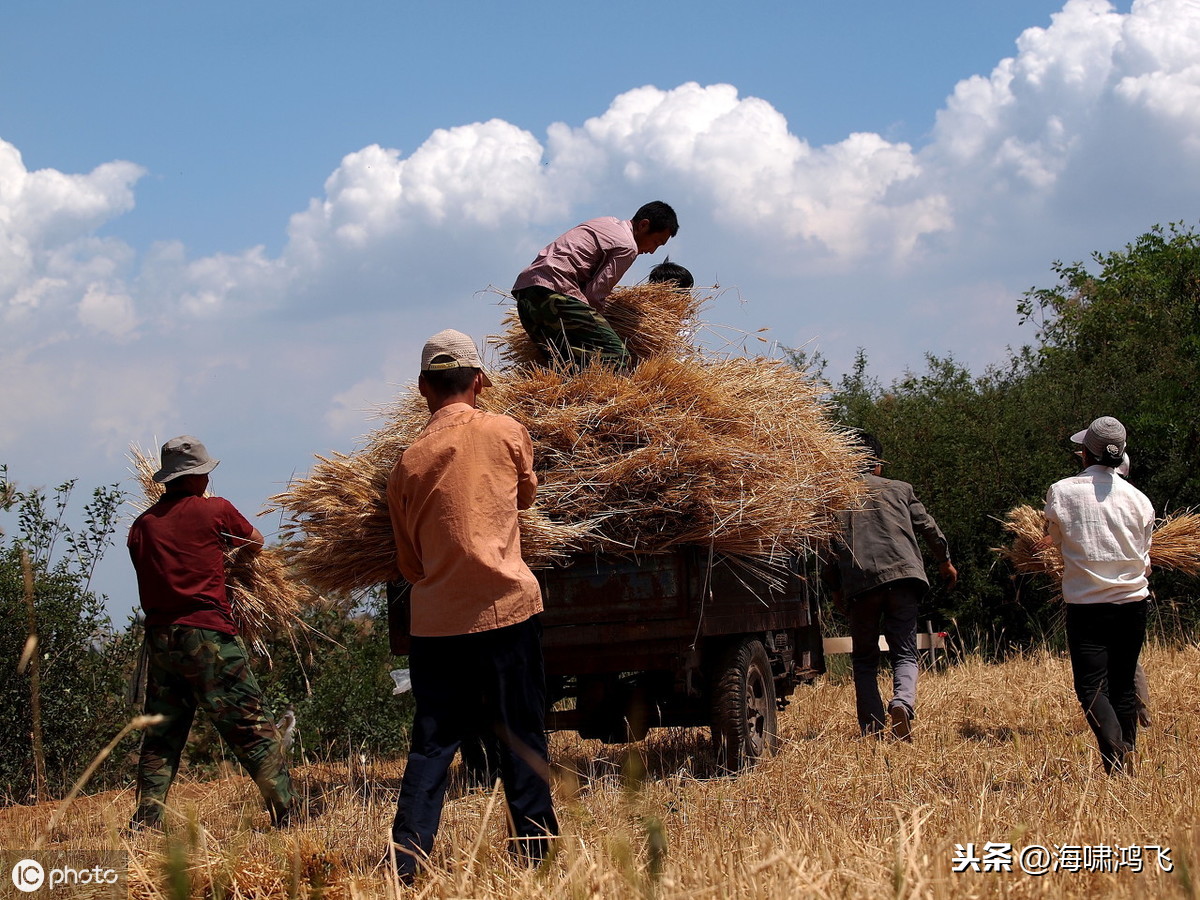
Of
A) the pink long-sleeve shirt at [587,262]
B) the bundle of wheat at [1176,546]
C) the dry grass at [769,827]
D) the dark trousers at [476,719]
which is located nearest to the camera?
the dry grass at [769,827]

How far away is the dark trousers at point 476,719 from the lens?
3508 millimetres

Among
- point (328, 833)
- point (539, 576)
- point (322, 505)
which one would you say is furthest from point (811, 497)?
point (328, 833)

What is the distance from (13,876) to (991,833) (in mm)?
2821

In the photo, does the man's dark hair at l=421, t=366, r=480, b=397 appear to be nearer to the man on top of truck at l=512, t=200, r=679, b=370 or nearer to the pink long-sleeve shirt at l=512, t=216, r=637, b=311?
the man on top of truck at l=512, t=200, r=679, b=370

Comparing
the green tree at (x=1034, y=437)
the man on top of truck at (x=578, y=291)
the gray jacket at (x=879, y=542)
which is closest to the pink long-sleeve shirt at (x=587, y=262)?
the man on top of truck at (x=578, y=291)

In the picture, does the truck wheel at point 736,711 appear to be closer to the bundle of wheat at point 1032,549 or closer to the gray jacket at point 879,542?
the gray jacket at point 879,542

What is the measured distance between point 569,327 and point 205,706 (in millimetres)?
2551

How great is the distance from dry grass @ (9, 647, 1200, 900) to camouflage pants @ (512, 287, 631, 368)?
2143 mm

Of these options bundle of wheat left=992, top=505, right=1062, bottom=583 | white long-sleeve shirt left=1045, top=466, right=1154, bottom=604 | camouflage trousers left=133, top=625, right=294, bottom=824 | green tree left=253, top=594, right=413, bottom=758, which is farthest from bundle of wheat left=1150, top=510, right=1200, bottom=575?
green tree left=253, top=594, right=413, bottom=758

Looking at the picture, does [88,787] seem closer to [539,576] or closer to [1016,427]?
[539,576]

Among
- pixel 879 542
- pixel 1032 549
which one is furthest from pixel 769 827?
pixel 1032 549

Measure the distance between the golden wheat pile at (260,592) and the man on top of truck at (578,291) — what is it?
1732 millimetres

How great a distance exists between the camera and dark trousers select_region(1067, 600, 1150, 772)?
5.19 meters

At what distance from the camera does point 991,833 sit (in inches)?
130
